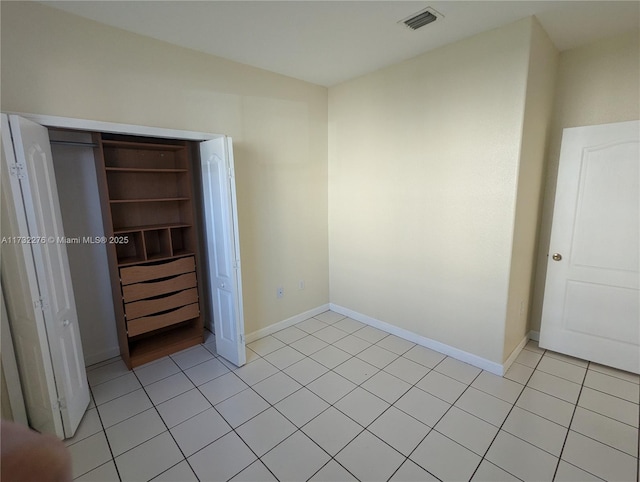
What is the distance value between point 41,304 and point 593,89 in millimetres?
4278

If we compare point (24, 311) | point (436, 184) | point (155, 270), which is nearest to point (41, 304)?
point (24, 311)

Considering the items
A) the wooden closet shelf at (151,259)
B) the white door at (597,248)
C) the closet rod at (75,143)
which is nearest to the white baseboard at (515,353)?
the white door at (597,248)

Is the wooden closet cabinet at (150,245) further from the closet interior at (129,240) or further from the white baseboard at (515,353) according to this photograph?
→ the white baseboard at (515,353)

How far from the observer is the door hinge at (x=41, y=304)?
1.73 meters

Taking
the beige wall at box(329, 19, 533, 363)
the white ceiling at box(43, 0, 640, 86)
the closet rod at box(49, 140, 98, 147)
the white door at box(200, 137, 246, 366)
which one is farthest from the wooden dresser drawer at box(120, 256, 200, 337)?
the white ceiling at box(43, 0, 640, 86)

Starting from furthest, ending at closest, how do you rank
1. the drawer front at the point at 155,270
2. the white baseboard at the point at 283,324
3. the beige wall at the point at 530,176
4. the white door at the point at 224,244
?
the white baseboard at the point at 283,324 < the drawer front at the point at 155,270 < the white door at the point at 224,244 < the beige wall at the point at 530,176

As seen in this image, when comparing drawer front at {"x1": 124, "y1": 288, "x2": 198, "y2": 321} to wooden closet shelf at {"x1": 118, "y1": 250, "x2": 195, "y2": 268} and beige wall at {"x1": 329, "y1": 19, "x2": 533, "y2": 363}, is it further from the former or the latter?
beige wall at {"x1": 329, "y1": 19, "x2": 533, "y2": 363}

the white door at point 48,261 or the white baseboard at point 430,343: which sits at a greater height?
the white door at point 48,261

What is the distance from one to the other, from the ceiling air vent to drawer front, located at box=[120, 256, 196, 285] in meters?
2.68

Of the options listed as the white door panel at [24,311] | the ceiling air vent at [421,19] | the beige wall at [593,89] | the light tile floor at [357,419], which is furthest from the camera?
the beige wall at [593,89]

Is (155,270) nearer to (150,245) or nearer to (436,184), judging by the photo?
(150,245)

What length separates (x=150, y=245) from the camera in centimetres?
305

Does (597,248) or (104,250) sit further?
(104,250)

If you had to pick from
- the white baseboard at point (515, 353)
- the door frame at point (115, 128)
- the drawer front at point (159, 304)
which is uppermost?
the door frame at point (115, 128)
